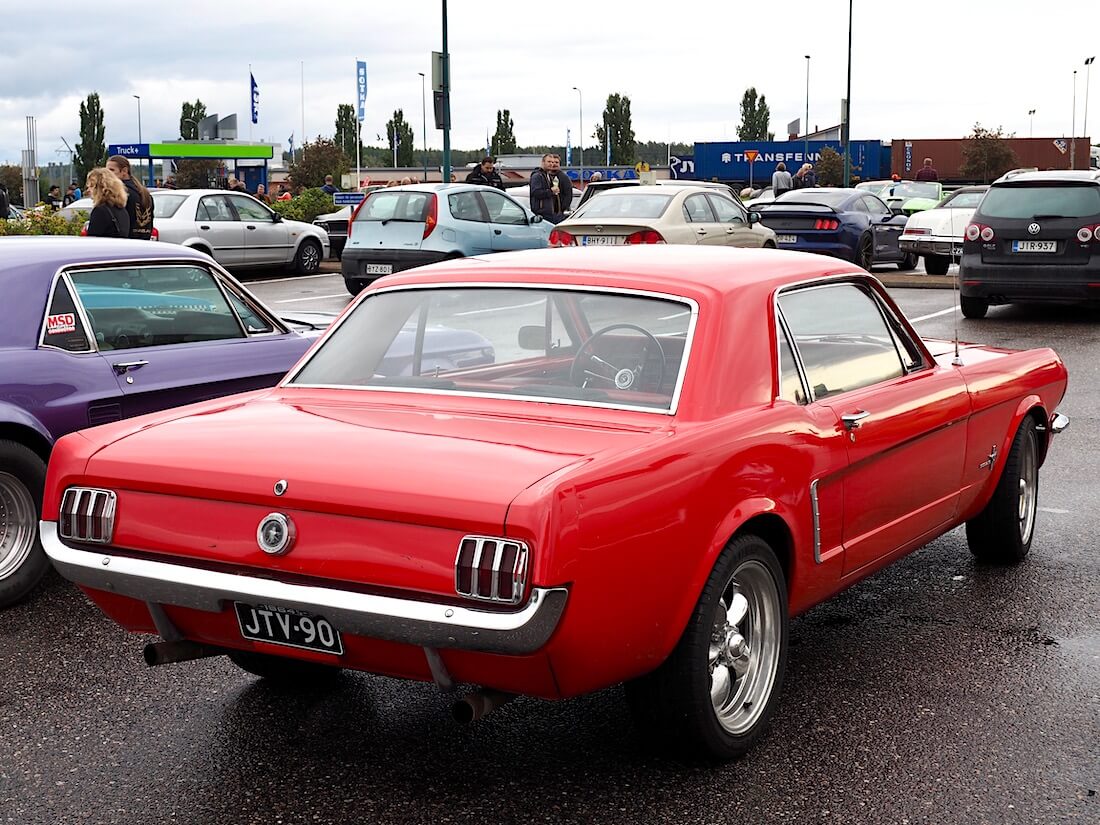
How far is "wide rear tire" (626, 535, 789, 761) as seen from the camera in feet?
12.9

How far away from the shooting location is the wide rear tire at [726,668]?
392 cm

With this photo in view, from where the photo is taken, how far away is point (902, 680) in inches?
196

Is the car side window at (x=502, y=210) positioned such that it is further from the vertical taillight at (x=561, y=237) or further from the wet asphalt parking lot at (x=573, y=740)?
the wet asphalt parking lot at (x=573, y=740)

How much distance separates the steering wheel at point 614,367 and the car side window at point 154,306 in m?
2.93

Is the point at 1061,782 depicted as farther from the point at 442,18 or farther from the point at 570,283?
the point at 442,18

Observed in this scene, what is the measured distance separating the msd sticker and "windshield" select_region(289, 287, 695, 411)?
191 centimetres

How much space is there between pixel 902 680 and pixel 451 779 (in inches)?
67.0

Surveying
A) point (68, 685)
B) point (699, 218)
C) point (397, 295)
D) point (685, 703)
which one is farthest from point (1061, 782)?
point (699, 218)

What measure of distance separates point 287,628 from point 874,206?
72.3ft

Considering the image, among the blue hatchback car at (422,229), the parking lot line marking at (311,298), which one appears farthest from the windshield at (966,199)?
the parking lot line marking at (311,298)

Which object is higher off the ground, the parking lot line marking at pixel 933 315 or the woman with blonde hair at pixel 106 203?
the woman with blonde hair at pixel 106 203

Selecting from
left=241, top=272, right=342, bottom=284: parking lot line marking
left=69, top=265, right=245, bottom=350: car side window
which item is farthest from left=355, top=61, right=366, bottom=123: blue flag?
left=69, top=265, right=245, bottom=350: car side window

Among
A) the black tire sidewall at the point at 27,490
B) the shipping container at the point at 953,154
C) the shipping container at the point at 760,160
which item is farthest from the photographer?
the shipping container at the point at 953,154

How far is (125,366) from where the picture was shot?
6566 mm
